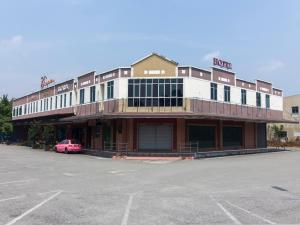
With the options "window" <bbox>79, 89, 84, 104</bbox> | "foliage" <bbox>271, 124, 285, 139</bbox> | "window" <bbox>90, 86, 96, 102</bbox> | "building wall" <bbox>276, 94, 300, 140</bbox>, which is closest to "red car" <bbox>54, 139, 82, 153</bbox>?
"window" <bbox>90, 86, 96, 102</bbox>

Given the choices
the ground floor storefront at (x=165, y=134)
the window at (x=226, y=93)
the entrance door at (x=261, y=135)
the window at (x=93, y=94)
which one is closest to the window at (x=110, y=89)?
the ground floor storefront at (x=165, y=134)

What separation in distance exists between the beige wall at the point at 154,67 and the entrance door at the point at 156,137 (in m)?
4.97

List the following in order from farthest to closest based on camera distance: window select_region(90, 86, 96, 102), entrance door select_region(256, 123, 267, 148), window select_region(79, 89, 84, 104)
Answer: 1. entrance door select_region(256, 123, 267, 148)
2. window select_region(79, 89, 84, 104)
3. window select_region(90, 86, 96, 102)

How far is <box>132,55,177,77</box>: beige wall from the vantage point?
1529 inches

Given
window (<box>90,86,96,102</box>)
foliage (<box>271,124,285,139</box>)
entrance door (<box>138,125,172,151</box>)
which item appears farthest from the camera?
foliage (<box>271,124,285,139</box>)

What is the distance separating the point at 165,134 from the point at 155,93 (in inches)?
155

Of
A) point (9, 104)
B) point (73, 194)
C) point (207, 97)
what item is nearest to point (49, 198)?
point (73, 194)

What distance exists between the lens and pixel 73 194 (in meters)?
14.0

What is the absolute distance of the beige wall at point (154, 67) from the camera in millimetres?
38844

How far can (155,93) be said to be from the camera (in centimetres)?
3850

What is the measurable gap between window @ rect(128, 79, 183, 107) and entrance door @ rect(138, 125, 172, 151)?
215 centimetres

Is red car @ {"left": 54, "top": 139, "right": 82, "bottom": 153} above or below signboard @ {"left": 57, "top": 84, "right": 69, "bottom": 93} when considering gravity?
below

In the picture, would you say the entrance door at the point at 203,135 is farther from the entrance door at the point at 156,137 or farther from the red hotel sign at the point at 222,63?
the red hotel sign at the point at 222,63

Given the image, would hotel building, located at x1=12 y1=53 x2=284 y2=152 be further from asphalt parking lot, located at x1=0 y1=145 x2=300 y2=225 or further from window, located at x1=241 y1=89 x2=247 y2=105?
asphalt parking lot, located at x1=0 y1=145 x2=300 y2=225
